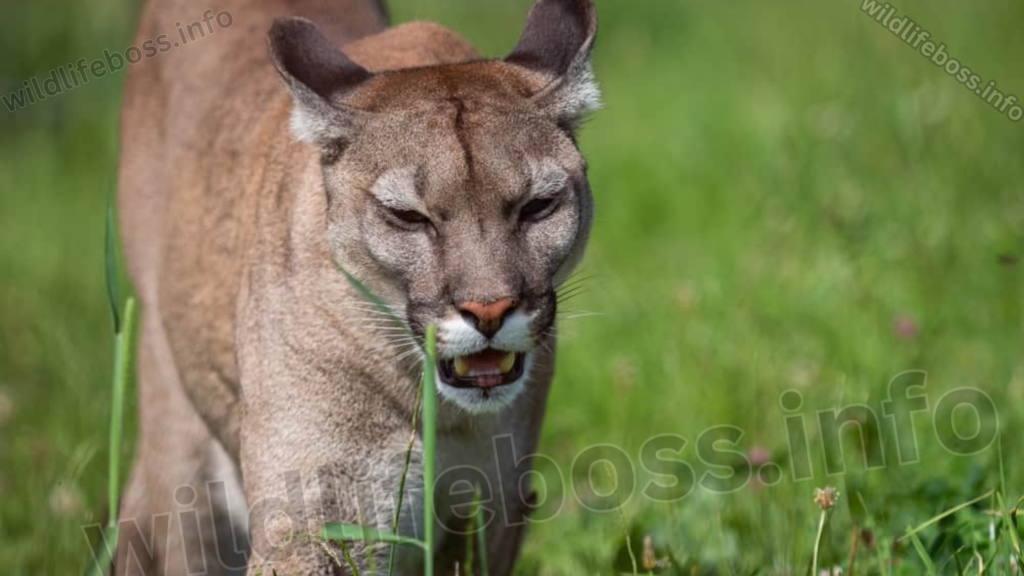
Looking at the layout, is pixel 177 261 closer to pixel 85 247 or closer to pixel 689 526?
pixel 689 526

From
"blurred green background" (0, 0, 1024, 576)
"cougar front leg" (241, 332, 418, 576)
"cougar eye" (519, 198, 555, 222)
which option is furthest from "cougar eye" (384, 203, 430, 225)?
"blurred green background" (0, 0, 1024, 576)

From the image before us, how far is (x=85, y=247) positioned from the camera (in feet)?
31.7

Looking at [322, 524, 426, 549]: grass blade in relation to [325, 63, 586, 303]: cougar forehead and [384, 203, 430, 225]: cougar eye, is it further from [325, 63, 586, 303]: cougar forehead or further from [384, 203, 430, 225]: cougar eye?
[384, 203, 430, 225]: cougar eye

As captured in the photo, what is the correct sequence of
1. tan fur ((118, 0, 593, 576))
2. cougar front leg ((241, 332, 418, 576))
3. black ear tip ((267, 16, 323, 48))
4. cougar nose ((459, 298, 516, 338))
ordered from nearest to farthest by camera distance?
1. cougar nose ((459, 298, 516, 338))
2. tan fur ((118, 0, 593, 576))
3. cougar front leg ((241, 332, 418, 576))
4. black ear tip ((267, 16, 323, 48))

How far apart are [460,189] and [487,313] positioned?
39 centimetres

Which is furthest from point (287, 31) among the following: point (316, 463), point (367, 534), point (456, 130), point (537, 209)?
point (367, 534)

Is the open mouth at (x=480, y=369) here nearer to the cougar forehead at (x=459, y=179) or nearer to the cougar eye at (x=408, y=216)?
the cougar forehead at (x=459, y=179)

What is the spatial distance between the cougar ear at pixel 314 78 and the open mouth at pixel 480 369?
77 cm

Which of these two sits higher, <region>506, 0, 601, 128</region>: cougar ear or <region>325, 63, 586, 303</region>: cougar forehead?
<region>506, 0, 601, 128</region>: cougar ear

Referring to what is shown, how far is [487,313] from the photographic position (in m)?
3.71

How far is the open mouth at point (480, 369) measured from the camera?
391 cm

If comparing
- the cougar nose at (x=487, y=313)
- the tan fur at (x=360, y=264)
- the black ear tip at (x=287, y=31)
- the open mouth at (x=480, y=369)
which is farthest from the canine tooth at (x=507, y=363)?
the black ear tip at (x=287, y=31)

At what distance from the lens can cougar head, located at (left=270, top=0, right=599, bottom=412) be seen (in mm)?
3822

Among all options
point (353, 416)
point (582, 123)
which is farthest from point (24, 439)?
point (582, 123)
